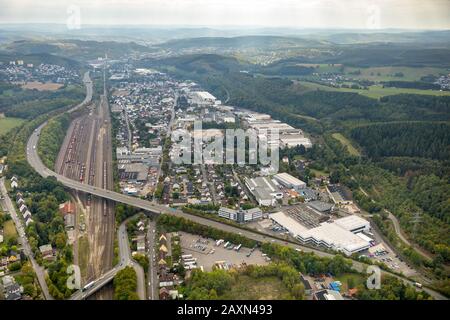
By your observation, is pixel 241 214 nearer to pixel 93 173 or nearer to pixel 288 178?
pixel 288 178

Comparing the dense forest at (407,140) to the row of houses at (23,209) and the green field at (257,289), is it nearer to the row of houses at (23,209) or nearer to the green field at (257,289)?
the green field at (257,289)

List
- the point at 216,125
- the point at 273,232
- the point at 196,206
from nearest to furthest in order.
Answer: the point at 273,232
the point at 196,206
the point at 216,125

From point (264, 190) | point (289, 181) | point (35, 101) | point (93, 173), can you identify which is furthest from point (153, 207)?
point (35, 101)

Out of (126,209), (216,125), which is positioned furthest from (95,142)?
(126,209)

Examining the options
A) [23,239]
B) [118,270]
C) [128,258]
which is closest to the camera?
[118,270]

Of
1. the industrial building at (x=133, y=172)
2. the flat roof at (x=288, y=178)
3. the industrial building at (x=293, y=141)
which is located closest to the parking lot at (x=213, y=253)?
the industrial building at (x=133, y=172)

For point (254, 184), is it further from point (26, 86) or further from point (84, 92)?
point (26, 86)

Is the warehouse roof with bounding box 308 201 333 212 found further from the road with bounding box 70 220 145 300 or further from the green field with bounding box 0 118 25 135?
the green field with bounding box 0 118 25 135
